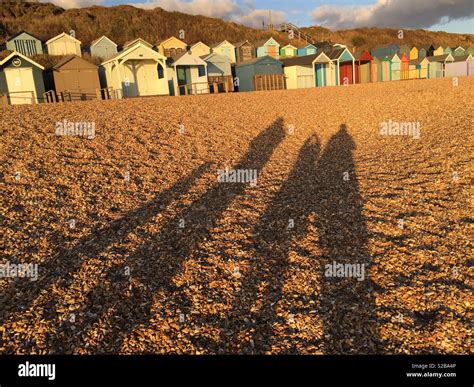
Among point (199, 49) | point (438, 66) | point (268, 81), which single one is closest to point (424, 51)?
point (438, 66)

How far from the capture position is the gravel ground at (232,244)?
4254mm

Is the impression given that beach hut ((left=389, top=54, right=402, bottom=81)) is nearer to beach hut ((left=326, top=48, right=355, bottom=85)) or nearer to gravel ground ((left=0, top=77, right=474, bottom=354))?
beach hut ((left=326, top=48, right=355, bottom=85))

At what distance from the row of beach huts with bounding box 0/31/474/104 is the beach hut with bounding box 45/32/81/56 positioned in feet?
0.35

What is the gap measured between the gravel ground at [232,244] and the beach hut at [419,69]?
46.2 meters

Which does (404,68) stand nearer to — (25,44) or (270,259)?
(25,44)

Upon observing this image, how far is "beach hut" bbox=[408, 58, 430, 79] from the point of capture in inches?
2072

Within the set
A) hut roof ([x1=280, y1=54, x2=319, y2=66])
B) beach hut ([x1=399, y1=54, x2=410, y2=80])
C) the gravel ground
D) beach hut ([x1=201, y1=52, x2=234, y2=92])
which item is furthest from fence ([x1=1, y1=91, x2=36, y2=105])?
beach hut ([x1=399, y1=54, x2=410, y2=80])

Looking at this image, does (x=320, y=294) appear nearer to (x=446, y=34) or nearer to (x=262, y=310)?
(x=262, y=310)

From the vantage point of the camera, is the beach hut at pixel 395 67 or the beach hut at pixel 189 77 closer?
the beach hut at pixel 189 77

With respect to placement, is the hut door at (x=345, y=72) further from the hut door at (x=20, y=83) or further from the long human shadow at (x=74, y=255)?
the long human shadow at (x=74, y=255)

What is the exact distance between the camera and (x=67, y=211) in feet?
24.2

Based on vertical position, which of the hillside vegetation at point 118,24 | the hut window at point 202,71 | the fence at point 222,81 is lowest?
the fence at point 222,81

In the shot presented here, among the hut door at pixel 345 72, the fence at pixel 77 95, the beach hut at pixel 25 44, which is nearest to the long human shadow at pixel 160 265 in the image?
the fence at pixel 77 95

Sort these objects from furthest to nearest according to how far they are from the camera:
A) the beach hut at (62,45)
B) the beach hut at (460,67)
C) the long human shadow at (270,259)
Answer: the beach hut at (460,67) < the beach hut at (62,45) < the long human shadow at (270,259)
